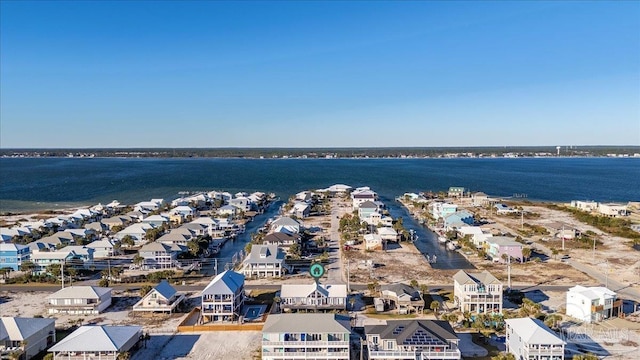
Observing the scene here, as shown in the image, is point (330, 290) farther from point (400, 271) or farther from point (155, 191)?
point (155, 191)

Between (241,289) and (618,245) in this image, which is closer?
(241,289)

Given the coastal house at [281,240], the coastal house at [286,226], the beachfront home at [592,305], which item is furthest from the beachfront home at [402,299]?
the coastal house at [286,226]

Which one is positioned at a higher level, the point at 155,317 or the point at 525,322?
the point at 525,322

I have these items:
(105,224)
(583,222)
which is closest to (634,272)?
(583,222)

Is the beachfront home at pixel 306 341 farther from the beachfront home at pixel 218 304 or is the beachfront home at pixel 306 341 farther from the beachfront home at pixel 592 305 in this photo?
the beachfront home at pixel 592 305

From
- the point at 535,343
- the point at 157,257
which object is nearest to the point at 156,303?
the point at 157,257

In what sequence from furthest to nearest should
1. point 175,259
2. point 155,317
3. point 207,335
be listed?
point 175,259 < point 155,317 < point 207,335

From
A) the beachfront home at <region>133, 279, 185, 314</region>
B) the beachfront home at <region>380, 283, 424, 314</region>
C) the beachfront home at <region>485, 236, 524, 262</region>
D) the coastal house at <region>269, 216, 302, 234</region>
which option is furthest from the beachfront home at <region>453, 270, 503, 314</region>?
the coastal house at <region>269, 216, 302, 234</region>
